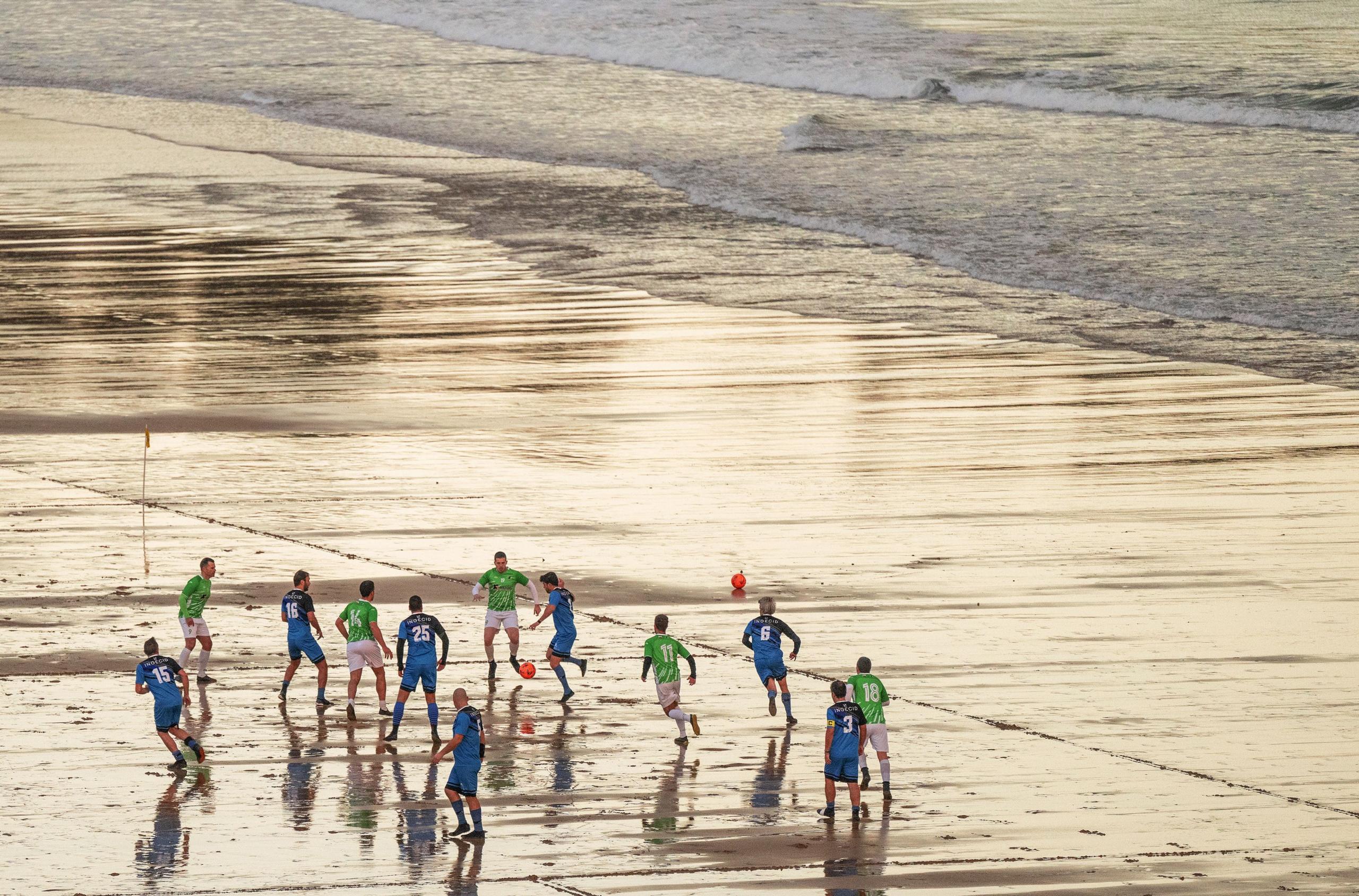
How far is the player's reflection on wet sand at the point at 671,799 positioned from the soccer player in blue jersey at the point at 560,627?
180 centimetres

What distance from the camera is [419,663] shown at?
17.6 metres

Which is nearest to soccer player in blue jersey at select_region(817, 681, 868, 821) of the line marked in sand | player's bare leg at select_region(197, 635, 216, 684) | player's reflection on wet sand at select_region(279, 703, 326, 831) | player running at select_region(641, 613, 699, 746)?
player running at select_region(641, 613, 699, 746)

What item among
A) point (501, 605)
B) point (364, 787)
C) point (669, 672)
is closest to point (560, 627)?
point (501, 605)

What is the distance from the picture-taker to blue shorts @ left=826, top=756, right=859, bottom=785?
49.9 feet

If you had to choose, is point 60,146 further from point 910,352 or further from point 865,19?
point 865,19

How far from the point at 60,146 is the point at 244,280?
22742 mm

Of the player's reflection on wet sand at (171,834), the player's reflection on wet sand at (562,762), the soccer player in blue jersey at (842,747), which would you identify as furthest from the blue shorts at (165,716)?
the soccer player in blue jersey at (842,747)

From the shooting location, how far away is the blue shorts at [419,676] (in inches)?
693

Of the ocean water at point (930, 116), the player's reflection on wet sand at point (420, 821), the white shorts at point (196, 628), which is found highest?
the ocean water at point (930, 116)

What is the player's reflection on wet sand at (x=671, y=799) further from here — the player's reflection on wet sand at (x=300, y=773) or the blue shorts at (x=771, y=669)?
the player's reflection on wet sand at (x=300, y=773)

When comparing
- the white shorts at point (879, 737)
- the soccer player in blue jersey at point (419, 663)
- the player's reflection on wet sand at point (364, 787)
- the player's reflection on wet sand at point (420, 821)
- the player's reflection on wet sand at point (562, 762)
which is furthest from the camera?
the soccer player in blue jersey at point (419, 663)

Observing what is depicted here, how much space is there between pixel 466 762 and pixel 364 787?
1807 mm

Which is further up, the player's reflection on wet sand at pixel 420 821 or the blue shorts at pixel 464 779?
the blue shorts at pixel 464 779

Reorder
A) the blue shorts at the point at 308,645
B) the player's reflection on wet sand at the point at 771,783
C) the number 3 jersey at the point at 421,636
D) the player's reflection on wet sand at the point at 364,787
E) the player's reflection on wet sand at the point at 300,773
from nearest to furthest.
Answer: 1. the player's reflection on wet sand at the point at 364,787
2. the player's reflection on wet sand at the point at 300,773
3. the player's reflection on wet sand at the point at 771,783
4. the number 3 jersey at the point at 421,636
5. the blue shorts at the point at 308,645
